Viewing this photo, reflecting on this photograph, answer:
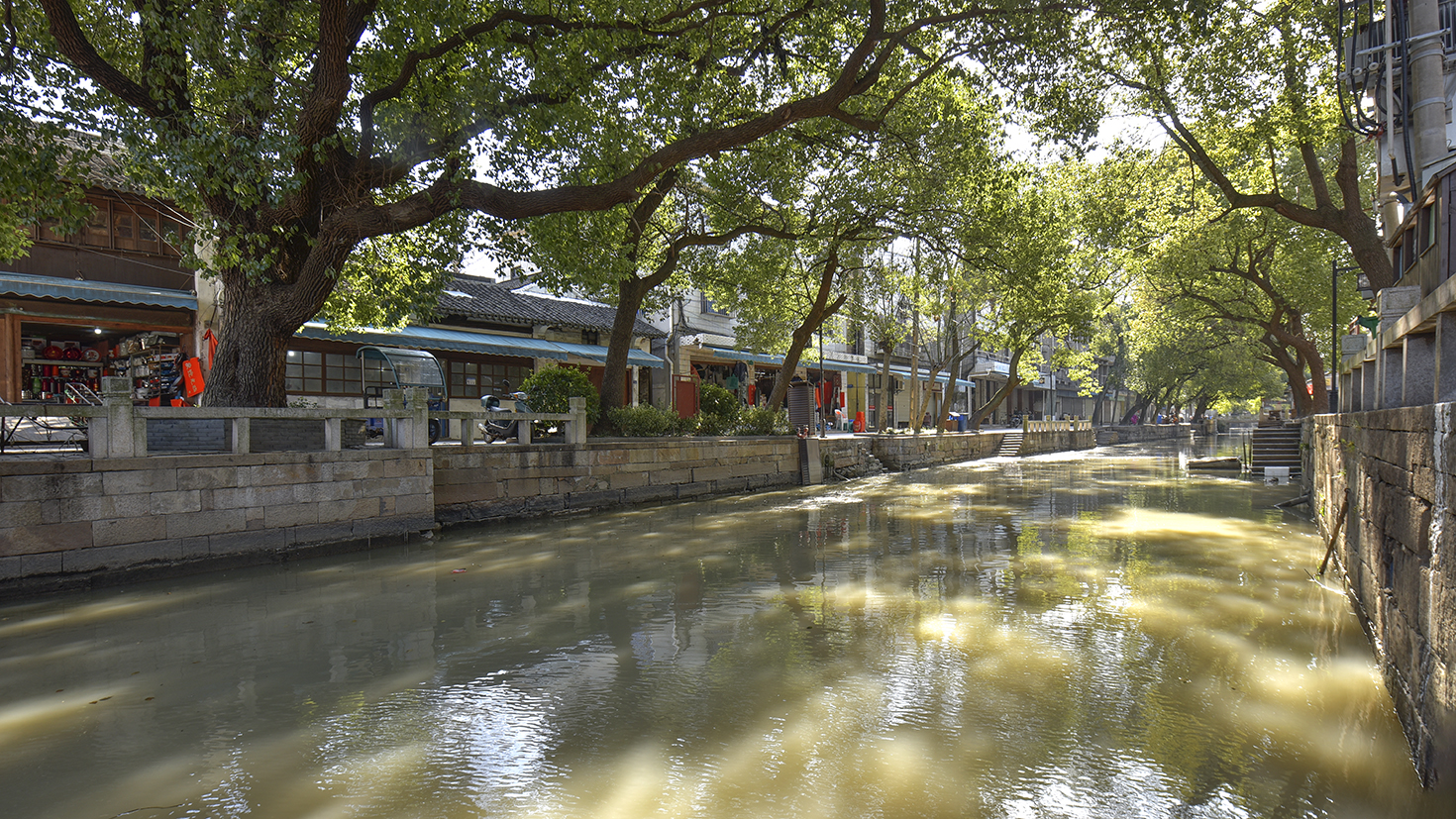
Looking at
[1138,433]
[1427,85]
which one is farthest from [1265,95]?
[1138,433]

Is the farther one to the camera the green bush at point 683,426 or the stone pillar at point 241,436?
the green bush at point 683,426

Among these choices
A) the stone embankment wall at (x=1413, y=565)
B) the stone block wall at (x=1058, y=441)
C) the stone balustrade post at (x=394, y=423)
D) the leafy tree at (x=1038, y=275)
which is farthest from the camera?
the stone block wall at (x=1058, y=441)

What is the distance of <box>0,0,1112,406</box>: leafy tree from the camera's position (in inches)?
326

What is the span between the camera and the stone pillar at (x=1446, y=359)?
12.6ft

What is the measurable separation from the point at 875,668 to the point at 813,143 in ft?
36.1

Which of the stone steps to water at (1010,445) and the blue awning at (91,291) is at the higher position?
the blue awning at (91,291)

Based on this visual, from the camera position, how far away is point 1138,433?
45125 millimetres

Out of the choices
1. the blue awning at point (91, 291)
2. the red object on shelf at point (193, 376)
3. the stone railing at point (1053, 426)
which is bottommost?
the stone railing at point (1053, 426)

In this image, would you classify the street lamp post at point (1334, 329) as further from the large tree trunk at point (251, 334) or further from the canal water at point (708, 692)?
the large tree trunk at point (251, 334)

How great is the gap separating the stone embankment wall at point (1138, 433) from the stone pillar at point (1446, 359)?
40925 millimetres

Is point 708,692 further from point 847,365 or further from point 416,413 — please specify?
point 847,365

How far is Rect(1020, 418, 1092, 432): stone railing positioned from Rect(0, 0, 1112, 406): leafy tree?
24415mm

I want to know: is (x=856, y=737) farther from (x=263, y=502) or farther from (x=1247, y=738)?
(x=263, y=502)

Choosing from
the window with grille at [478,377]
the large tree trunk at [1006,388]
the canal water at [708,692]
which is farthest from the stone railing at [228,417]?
the large tree trunk at [1006,388]
